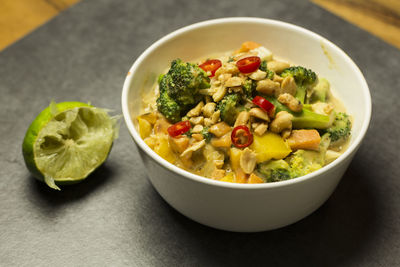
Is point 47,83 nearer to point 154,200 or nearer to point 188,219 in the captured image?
point 154,200

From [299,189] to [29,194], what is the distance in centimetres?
164

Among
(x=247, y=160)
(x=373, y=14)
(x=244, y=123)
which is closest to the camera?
(x=247, y=160)

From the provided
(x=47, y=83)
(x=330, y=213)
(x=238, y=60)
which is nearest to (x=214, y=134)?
(x=238, y=60)

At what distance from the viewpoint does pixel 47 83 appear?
11.2 ft

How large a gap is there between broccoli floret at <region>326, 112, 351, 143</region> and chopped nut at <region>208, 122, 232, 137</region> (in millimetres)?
537

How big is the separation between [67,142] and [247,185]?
3.89ft

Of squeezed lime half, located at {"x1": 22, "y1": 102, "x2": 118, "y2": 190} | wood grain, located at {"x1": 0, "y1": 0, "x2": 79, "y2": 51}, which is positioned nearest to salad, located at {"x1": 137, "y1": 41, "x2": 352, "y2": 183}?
squeezed lime half, located at {"x1": 22, "y1": 102, "x2": 118, "y2": 190}

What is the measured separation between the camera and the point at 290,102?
7.64 ft

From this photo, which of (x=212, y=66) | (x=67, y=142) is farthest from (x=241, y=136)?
(x=67, y=142)

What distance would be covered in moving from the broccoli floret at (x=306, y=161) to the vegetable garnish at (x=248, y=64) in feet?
1.59

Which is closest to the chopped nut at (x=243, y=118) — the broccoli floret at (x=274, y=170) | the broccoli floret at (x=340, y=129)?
the broccoli floret at (x=274, y=170)

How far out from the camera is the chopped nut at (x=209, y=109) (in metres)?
2.34

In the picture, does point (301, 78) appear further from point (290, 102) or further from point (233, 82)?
point (233, 82)

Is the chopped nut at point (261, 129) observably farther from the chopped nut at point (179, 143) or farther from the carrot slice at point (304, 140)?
the chopped nut at point (179, 143)
